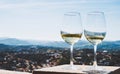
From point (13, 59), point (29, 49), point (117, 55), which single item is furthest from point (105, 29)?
point (29, 49)

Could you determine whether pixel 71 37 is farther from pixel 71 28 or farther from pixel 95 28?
pixel 95 28

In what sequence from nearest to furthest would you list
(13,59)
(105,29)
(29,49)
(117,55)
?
(105,29) → (117,55) → (13,59) → (29,49)

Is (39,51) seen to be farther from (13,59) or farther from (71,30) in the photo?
(71,30)

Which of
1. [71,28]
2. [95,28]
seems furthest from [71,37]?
[95,28]

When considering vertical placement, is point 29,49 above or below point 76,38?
below

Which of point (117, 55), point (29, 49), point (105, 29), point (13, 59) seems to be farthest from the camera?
point (29, 49)

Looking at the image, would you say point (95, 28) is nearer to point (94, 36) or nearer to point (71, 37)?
point (94, 36)
